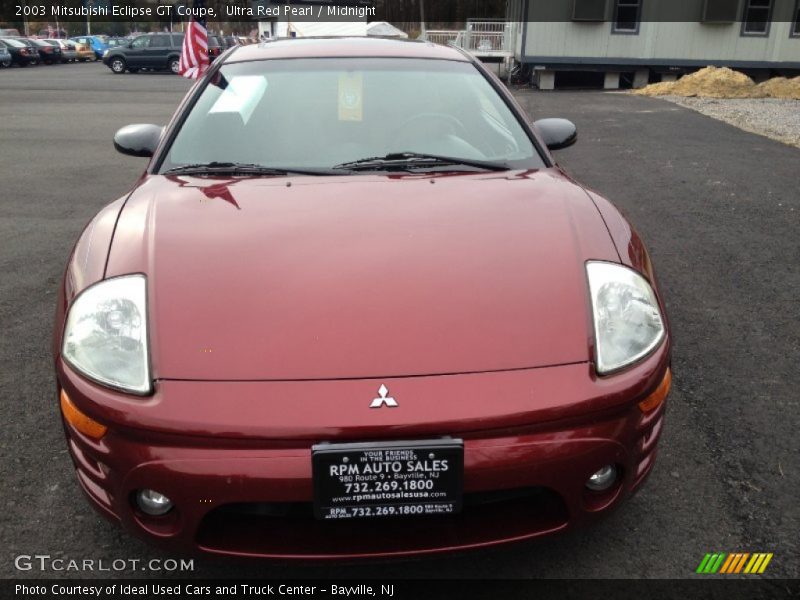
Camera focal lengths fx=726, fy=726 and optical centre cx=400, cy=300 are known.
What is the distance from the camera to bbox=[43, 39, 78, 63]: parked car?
1439 inches

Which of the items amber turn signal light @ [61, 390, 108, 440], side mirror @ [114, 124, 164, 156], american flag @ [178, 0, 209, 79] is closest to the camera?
amber turn signal light @ [61, 390, 108, 440]

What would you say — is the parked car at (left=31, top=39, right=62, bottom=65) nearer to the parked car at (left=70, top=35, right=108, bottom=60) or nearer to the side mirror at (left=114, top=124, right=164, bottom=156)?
the parked car at (left=70, top=35, right=108, bottom=60)

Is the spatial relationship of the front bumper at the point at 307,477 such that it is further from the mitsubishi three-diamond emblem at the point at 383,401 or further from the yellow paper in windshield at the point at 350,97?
the yellow paper in windshield at the point at 350,97

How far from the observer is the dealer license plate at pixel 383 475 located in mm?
1679

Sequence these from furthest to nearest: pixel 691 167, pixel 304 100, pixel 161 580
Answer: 1. pixel 691 167
2. pixel 304 100
3. pixel 161 580

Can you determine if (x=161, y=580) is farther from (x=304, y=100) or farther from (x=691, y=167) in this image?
(x=691, y=167)

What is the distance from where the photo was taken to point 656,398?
76.7 inches

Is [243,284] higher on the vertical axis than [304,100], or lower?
lower

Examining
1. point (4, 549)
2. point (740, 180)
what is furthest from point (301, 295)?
point (740, 180)

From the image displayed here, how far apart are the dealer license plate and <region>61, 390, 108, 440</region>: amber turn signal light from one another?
558mm

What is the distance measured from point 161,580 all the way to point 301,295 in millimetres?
903

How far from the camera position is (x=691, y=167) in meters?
8.17

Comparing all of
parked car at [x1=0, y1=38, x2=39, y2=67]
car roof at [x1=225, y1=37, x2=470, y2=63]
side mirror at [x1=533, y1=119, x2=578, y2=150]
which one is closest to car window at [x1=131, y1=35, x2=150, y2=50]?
parked car at [x1=0, y1=38, x2=39, y2=67]

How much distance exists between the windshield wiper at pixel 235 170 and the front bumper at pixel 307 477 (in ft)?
3.40
